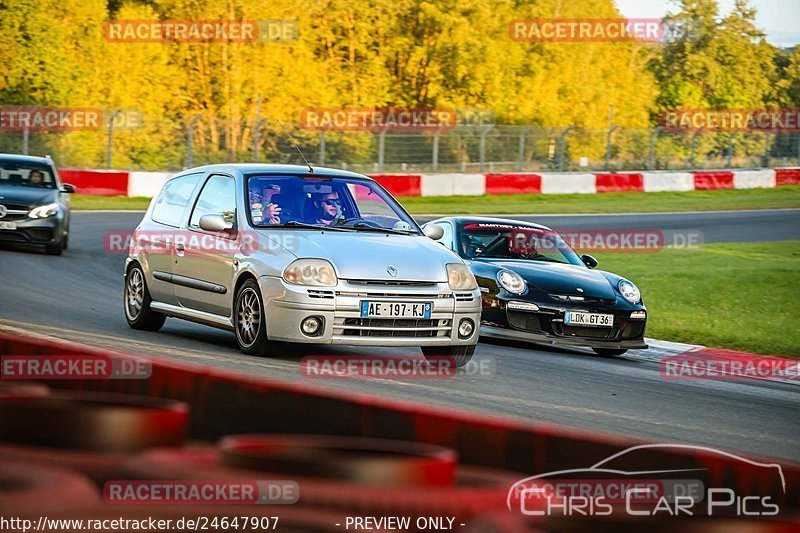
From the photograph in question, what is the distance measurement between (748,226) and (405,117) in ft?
73.0

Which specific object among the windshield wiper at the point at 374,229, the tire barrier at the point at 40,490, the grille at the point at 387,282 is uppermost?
the windshield wiper at the point at 374,229

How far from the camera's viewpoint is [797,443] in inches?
301

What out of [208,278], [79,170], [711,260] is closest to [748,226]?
[711,260]

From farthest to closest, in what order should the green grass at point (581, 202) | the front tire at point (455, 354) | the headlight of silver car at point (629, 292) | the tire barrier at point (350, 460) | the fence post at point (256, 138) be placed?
the fence post at point (256, 138)
the green grass at point (581, 202)
the headlight of silver car at point (629, 292)
the front tire at point (455, 354)
the tire barrier at point (350, 460)

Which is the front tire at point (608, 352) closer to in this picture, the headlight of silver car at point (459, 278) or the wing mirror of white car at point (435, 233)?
the wing mirror of white car at point (435, 233)

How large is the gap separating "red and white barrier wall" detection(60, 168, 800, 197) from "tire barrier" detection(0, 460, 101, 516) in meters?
29.8

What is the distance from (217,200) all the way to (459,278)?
2.22 metres

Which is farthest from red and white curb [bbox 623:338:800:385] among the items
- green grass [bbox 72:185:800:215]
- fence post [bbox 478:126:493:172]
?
fence post [bbox 478:126:493:172]

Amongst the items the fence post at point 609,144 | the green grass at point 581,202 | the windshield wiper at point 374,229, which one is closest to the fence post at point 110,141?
the green grass at point 581,202

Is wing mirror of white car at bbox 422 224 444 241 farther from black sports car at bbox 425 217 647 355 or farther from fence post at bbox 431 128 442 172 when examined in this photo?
fence post at bbox 431 128 442 172

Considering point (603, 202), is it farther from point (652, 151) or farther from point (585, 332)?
point (585, 332)

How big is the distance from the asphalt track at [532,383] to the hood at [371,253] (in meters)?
0.78

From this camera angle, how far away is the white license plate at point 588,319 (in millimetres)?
11602

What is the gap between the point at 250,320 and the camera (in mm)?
9492
